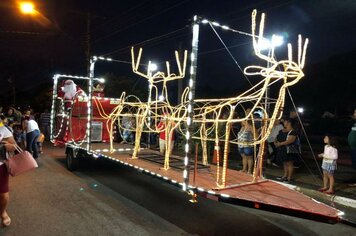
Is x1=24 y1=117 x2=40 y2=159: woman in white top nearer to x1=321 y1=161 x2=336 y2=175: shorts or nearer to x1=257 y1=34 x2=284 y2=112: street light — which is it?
x1=257 y1=34 x2=284 y2=112: street light

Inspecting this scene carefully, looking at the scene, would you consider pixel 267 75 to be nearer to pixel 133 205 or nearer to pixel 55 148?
pixel 133 205

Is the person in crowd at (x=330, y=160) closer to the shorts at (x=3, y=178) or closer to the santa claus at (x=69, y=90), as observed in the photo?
the shorts at (x=3, y=178)

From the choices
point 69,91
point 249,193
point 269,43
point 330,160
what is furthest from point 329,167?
point 69,91

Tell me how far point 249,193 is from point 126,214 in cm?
242

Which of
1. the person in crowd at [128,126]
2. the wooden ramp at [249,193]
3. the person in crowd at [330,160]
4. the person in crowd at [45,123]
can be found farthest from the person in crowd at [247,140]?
the person in crowd at [45,123]

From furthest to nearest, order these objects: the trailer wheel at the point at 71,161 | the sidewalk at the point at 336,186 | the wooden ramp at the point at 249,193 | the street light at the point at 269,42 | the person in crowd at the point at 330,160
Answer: the trailer wheel at the point at 71,161, the person in crowd at the point at 330,160, the sidewalk at the point at 336,186, the street light at the point at 269,42, the wooden ramp at the point at 249,193

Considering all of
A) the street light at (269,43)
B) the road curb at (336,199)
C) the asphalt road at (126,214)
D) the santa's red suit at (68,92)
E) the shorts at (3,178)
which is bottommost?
the asphalt road at (126,214)

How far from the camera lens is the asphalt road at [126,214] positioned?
18.6ft

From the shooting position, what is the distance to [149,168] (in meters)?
6.98

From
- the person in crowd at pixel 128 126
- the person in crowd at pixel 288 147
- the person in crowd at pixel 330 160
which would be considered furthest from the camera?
the person in crowd at pixel 128 126

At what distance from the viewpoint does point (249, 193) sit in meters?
5.18

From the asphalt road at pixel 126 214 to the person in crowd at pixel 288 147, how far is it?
8.55ft

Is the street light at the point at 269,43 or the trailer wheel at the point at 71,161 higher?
the street light at the point at 269,43

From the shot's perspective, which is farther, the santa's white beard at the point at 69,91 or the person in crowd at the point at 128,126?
the santa's white beard at the point at 69,91
